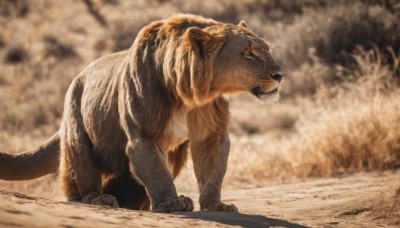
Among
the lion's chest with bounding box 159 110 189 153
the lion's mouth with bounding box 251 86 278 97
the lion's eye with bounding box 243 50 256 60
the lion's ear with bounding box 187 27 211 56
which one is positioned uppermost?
the lion's ear with bounding box 187 27 211 56

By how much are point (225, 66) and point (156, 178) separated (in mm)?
1158

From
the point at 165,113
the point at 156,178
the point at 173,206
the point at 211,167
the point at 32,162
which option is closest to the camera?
the point at 173,206

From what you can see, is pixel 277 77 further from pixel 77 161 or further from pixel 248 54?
pixel 77 161

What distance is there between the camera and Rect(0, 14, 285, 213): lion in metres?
5.95

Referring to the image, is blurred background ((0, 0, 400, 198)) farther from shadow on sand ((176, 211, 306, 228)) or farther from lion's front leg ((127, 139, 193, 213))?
shadow on sand ((176, 211, 306, 228))

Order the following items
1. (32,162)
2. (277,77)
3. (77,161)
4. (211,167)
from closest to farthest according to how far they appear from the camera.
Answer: (277,77), (211,167), (77,161), (32,162)

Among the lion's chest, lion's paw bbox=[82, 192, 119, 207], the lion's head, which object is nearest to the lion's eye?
the lion's head

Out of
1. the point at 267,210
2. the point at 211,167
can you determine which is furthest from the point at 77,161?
the point at 267,210

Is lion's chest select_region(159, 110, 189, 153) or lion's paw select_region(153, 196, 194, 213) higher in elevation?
lion's chest select_region(159, 110, 189, 153)

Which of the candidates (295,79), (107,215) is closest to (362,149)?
(107,215)

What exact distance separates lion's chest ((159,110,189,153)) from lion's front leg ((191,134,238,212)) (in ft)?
0.69

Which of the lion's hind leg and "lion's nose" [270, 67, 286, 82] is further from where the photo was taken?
the lion's hind leg

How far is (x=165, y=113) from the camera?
19.7 feet

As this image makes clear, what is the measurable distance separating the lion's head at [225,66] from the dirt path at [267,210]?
1.09m
